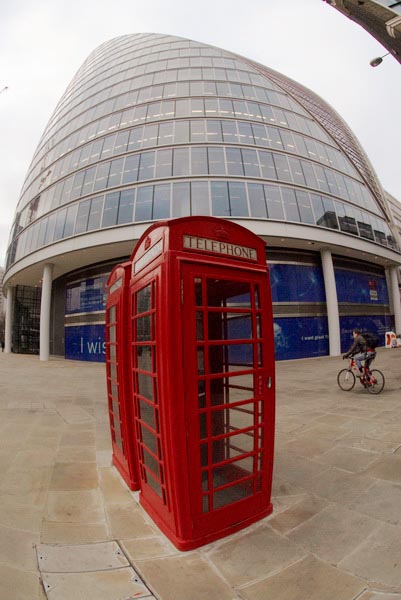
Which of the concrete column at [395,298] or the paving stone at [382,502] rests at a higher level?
the concrete column at [395,298]

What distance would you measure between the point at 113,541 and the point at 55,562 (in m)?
0.44

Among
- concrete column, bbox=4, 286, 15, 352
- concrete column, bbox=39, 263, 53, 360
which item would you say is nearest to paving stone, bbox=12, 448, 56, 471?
concrete column, bbox=39, 263, 53, 360

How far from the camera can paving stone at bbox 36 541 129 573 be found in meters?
2.13

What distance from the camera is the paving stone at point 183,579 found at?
1.86 m

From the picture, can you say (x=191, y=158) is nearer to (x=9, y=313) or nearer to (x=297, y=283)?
(x=297, y=283)

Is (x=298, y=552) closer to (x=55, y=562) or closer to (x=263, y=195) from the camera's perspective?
(x=55, y=562)

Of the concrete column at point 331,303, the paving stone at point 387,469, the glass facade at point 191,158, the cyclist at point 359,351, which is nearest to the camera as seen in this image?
the paving stone at point 387,469

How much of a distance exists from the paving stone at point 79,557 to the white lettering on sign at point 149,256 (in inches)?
95.2

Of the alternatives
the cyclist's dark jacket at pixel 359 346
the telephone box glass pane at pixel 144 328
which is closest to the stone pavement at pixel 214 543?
the telephone box glass pane at pixel 144 328

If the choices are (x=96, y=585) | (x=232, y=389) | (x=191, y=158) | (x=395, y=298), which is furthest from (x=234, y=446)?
(x=395, y=298)

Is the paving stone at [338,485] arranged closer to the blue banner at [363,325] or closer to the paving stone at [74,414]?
the paving stone at [74,414]

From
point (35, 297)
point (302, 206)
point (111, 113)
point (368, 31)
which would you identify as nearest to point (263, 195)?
point (302, 206)

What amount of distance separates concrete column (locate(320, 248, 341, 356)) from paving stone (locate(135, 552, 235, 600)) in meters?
19.5

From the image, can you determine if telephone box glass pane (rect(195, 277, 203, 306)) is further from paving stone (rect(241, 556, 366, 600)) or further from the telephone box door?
paving stone (rect(241, 556, 366, 600))
